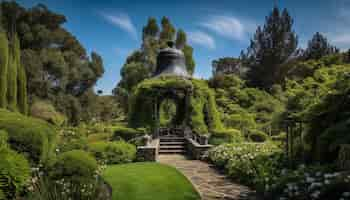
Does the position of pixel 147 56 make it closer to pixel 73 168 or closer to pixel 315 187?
pixel 73 168

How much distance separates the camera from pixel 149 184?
6.26m

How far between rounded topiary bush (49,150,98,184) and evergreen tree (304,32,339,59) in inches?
1393

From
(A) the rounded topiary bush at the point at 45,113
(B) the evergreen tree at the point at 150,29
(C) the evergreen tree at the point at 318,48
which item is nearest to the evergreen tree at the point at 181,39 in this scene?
(B) the evergreen tree at the point at 150,29

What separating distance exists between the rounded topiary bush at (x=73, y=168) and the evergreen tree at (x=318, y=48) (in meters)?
35.4

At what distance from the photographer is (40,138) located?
6090mm

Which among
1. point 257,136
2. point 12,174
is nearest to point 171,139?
point 257,136

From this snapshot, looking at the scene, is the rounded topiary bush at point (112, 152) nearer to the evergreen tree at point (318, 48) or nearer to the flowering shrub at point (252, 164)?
the flowering shrub at point (252, 164)

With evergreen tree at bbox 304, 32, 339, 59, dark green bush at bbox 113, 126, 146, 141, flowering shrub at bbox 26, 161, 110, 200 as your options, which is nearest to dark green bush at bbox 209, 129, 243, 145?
dark green bush at bbox 113, 126, 146, 141

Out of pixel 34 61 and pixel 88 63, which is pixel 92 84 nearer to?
pixel 88 63

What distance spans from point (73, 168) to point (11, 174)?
102cm

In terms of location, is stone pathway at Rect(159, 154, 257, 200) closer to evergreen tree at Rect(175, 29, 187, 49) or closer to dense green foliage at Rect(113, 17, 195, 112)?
dense green foliage at Rect(113, 17, 195, 112)

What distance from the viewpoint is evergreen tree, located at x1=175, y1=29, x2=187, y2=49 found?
33463mm

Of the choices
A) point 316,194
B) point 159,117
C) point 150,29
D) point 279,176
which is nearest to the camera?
point 316,194

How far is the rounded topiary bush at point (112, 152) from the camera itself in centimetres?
991
